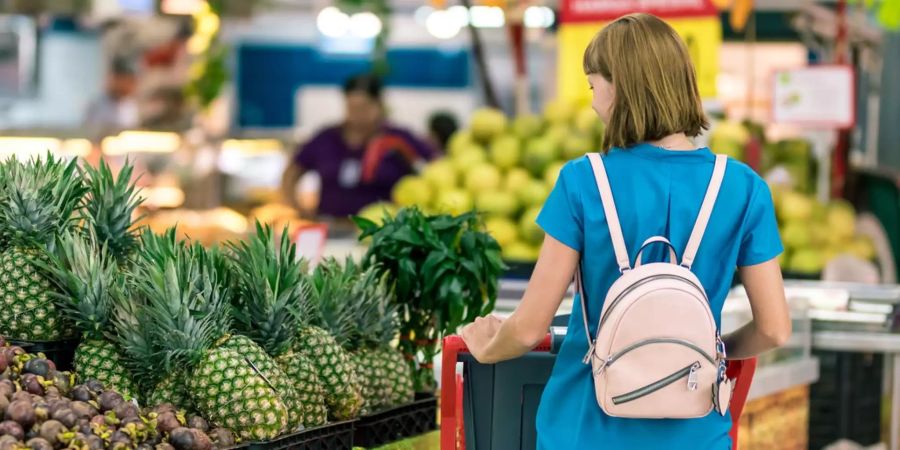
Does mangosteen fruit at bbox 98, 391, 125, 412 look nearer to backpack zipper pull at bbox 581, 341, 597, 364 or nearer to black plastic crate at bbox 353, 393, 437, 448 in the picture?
black plastic crate at bbox 353, 393, 437, 448

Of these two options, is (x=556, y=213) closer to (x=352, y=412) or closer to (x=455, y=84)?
(x=352, y=412)

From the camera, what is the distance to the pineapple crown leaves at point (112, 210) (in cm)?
325

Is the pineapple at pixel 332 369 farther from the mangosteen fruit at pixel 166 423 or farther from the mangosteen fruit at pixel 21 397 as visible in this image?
the mangosteen fruit at pixel 21 397

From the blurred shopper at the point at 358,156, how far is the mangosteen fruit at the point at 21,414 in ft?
20.4

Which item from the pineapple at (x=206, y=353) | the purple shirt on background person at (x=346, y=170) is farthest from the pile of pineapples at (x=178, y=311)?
the purple shirt on background person at (x=346, y=170)

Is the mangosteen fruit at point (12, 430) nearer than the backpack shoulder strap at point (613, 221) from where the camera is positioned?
Yes

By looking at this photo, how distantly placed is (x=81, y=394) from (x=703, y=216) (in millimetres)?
1367

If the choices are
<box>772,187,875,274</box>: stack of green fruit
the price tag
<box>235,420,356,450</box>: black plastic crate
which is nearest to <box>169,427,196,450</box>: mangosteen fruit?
<box>235,420,356,450</box>: black plastic crate

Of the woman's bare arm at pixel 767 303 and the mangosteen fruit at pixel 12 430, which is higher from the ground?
the woman's bare arm at pixel 767 303

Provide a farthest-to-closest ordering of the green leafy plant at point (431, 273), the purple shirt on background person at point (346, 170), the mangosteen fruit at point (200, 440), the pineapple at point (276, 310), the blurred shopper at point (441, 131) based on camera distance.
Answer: the blurred shopper at point (441, 131) → the purple shirt on background person at point (346, 170) → the green leafy plant at point (431, 273) → the pineapple at point (276, 310) → the mangosteen fruit at point (200, 440)

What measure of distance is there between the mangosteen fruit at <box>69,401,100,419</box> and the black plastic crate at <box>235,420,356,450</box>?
33 centimetres

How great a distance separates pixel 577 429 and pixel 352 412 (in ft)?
2.33

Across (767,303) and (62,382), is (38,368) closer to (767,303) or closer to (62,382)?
(62,382)

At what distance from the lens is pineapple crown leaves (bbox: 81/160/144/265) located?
128 inches
